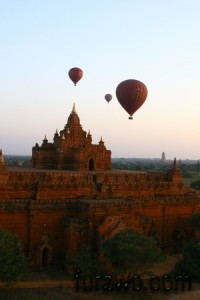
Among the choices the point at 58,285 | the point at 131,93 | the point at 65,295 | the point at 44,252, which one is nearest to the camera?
the point at 65,295

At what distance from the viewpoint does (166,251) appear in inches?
1289

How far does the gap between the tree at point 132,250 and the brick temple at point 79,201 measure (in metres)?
2.70

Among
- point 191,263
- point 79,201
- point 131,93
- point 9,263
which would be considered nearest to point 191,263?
point 191,263

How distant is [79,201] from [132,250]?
7.52m

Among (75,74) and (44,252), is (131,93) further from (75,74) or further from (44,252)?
(44,252)

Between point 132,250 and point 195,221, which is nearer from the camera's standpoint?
point 132,250

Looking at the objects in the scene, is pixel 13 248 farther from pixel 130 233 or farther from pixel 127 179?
pixel 127 179

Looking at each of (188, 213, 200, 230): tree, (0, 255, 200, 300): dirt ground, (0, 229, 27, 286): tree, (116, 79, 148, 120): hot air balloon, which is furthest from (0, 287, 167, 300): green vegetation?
(116, 79, 148, 120): hot air balloon

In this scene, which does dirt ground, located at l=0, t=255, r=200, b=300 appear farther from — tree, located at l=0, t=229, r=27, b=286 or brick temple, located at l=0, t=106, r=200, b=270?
brick temple, located at l=0, t=106, r=200, b=270

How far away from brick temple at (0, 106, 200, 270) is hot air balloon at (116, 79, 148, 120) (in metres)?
6.98

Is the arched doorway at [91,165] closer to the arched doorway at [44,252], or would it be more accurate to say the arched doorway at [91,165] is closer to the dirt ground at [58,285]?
the arched doorway at [44,252]

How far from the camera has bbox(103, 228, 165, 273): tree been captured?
22.7 m

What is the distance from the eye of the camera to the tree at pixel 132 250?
22.7 meters

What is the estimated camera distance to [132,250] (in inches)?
889
